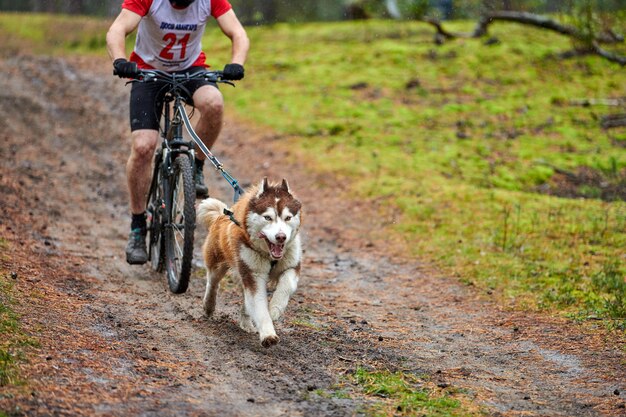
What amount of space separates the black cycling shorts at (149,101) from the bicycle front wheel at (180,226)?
486 mm

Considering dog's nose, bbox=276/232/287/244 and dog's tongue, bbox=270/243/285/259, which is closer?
dog's nose, bbox=276/232/287/244

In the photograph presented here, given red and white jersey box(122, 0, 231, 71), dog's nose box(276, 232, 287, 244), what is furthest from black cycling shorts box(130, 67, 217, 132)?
dog's nose box(276, 232, 287, 244)

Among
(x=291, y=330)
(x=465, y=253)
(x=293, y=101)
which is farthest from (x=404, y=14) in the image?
(x=291, y=330)

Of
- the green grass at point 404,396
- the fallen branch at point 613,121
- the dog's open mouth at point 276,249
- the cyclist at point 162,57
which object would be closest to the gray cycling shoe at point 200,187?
the cyclist at point 162,57

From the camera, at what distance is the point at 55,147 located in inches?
516

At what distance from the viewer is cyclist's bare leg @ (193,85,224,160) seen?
21.6 feet

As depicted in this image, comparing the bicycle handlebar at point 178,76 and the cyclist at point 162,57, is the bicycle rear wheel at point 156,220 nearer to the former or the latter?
the cyclist at point 162,57

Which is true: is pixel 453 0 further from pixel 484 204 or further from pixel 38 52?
pixel 484 204

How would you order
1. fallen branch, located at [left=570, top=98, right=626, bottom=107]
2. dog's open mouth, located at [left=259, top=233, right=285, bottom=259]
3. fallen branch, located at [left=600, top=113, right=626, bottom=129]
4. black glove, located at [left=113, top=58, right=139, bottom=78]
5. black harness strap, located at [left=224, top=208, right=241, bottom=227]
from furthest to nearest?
fallen branch, located at [left=570, top=98, right=626, bottom=107] → fallen branch, located at [left=600, top=113, right=626, bottom=129] → black glove, located at [left=113, top=58, right=139, bottom=78] → black harness strap, located at [left=224, top=208, right=241, bottom=227] → dog's open mouth, located at [left=259, top=233, right=285, bottom=259]

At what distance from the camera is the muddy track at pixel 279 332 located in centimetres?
434

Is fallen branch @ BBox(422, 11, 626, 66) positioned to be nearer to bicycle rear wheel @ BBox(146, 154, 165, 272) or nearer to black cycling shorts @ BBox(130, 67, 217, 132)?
black cycling shorts @ BBox(130, 67, 217, 132)

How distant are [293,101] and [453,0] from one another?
10.7 m

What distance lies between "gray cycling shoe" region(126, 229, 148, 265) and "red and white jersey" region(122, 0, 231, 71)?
5.44 ft

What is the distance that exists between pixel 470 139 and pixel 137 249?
8.12 meters
